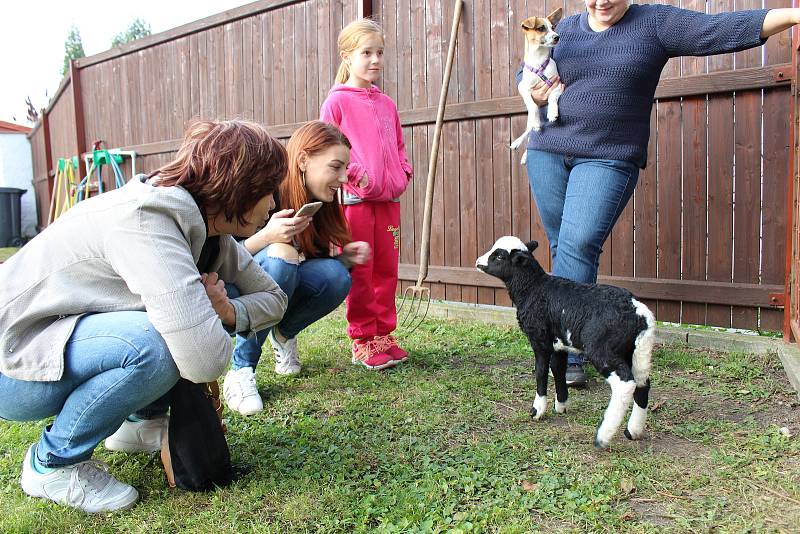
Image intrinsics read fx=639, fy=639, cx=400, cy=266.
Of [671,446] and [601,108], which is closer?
[671,446]

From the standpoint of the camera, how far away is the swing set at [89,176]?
8859 millimetres

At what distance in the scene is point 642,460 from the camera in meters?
2.16

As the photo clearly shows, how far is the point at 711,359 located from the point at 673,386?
1.82ft

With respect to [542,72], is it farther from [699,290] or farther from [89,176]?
[89,176]

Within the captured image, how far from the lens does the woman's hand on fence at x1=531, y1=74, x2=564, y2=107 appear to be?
3066 mm

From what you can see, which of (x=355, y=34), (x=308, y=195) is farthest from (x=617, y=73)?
(x=308, y=195)

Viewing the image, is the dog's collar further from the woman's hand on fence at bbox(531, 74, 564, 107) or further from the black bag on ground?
the black bag on ground

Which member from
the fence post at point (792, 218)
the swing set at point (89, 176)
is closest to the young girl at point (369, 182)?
the fence post at point (792, 218)

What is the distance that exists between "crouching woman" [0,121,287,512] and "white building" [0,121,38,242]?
15.0 meters

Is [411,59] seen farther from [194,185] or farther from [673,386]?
[194,185]

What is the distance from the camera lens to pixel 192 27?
24.9 feet

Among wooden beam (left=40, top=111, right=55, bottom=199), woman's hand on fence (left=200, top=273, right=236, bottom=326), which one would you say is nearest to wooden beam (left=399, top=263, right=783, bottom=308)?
woman's hand on fence (left=200, top=273, right=236, bottom=326)

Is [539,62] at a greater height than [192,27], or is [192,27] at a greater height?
[192,27]

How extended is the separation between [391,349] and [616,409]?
149cm
